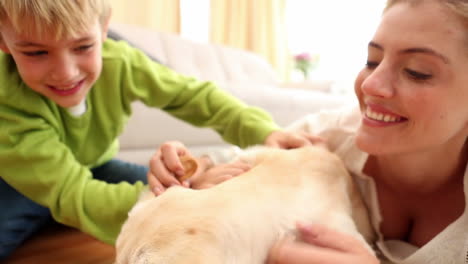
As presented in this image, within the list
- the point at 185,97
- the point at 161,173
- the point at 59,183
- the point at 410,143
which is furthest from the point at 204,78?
the point at 410,143

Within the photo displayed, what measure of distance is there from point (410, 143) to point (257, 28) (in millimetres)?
3385

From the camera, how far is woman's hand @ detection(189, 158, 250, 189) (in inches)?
28.3

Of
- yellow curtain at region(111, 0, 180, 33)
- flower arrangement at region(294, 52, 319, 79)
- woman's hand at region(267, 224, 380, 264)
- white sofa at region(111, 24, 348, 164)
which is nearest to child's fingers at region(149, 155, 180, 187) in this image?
woman's hand at region(267, 224, 380, 264)

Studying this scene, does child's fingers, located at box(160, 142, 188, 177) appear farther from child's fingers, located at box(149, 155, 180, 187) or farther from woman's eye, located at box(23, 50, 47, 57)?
woman's eye, located at box(23, 50, 47, 57)

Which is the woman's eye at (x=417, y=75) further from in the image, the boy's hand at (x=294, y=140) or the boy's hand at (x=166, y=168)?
the boy's hand at (x=166, y=168)

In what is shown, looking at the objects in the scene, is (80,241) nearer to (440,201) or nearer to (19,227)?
(19,227)

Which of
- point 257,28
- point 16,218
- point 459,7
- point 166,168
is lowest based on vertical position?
point 257,28

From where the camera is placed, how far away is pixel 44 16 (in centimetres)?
85

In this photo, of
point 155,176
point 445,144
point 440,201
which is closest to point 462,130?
point 445,144

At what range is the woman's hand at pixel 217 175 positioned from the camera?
72cm

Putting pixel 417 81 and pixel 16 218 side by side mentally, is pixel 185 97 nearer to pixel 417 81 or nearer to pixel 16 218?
pixel 16 218

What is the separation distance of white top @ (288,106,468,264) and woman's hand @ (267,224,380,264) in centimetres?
18

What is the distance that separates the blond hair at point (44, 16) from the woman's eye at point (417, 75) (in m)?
0.72

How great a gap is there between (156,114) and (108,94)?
48 cm
